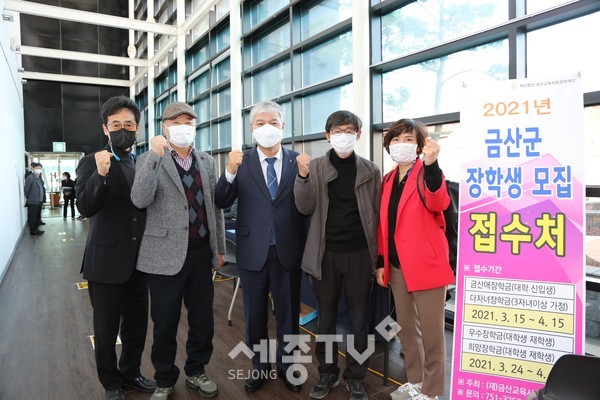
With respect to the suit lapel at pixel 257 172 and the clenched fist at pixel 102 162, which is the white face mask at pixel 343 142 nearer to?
the suit lapel at pixel 257 172

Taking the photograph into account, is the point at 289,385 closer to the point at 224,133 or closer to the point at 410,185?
the point at 410,185

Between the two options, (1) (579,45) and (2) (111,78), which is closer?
(1) (579,45)

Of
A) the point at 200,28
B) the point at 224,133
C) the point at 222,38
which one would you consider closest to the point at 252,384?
the point at 224,133

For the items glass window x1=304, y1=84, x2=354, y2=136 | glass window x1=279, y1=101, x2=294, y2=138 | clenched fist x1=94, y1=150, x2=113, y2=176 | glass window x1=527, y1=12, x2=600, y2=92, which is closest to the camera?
clenched fist x1=94, y1=150, x2=113, y2=176

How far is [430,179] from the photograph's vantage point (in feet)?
5.98

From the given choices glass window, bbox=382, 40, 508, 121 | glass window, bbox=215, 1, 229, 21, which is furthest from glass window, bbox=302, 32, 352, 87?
glass window, bbox=215, 1, 229, 21

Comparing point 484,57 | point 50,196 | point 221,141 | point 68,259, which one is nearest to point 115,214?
point 484,57

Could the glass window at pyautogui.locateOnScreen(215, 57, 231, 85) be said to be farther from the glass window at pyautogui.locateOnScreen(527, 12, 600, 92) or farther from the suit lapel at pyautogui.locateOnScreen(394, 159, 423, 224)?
the suit lapel at pyautogui.locateOnScreen(394, 159, 423, 224)

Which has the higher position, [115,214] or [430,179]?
[430,179]

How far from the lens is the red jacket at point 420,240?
1.94 m

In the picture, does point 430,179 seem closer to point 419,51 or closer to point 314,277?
point 314,277

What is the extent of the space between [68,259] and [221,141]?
4.04 meters

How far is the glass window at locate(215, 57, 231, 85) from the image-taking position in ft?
27.4

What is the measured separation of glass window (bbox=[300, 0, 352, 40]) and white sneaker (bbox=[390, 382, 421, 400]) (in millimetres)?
4366
